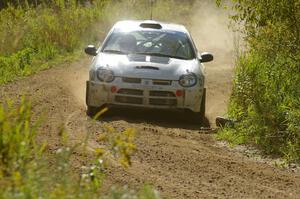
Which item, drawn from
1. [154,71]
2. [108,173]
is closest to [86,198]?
[108,173]

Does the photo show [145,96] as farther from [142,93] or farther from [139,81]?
[139,81]

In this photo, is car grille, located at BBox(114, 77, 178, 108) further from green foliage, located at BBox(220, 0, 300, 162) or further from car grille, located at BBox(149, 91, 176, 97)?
green foliage, located at BBox(220, 0, 300, 162)

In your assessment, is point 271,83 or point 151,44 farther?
point 151,44

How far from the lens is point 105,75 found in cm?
1112

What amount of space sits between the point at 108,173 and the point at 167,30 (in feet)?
19.7

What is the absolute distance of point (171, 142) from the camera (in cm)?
945

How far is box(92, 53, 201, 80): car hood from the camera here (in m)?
11.1

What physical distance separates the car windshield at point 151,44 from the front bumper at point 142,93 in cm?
101

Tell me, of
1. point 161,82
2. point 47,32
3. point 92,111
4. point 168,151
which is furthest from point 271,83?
point 47,32

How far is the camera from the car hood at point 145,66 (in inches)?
438

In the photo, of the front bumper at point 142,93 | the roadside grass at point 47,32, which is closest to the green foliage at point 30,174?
the front bumper at point 142,93

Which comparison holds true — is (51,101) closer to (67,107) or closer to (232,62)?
(67,107)

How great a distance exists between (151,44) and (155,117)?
1347 mm

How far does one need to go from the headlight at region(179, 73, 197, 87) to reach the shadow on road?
696 mm
